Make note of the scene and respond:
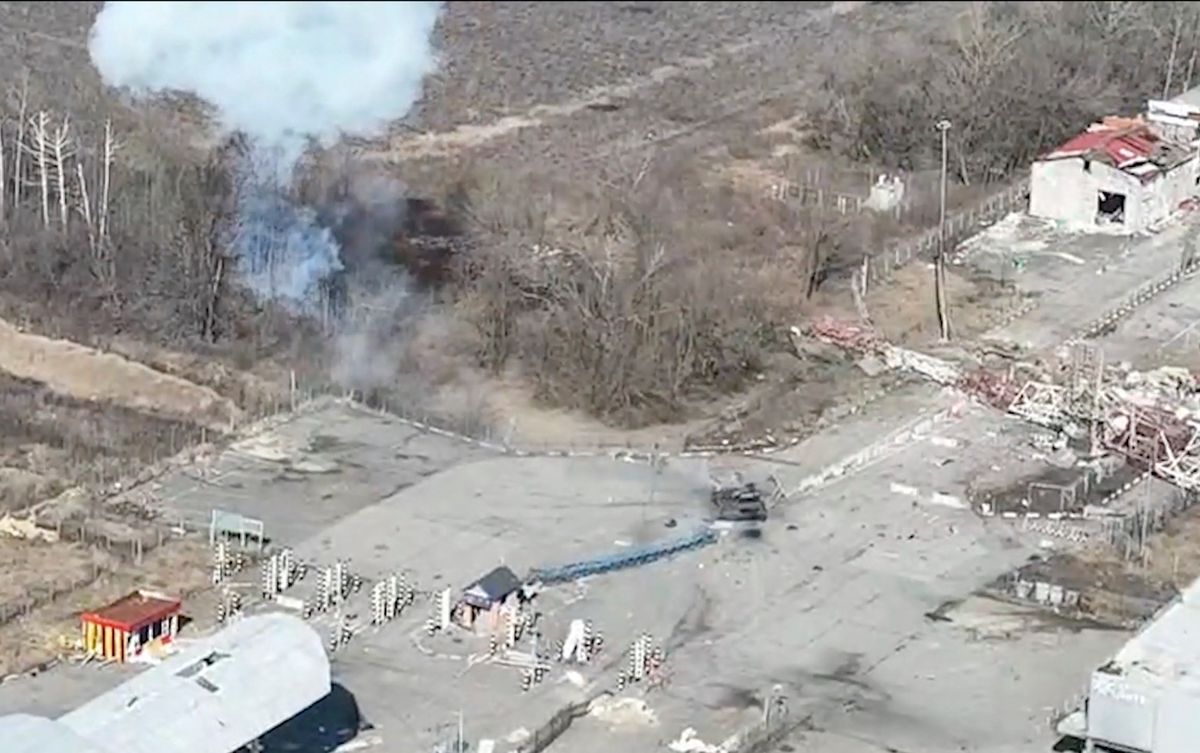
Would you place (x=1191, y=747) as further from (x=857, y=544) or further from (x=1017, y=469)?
(x=1017, y=469)

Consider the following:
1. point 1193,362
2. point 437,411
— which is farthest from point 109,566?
point 1193,362

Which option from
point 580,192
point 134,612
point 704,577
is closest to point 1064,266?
point 580,192

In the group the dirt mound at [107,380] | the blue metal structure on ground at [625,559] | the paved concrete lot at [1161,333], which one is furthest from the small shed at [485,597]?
the paved concrete lot at [1161,333]

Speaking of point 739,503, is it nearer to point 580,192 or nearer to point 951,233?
point 951,233

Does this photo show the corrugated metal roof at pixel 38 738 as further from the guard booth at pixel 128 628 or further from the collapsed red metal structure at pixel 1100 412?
the collapsed red metal structure at pixel 1100 412

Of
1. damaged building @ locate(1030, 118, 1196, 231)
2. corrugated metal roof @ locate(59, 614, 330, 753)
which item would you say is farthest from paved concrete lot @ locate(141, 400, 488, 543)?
damaged building @ locate(1030, 118, 1196, 231)

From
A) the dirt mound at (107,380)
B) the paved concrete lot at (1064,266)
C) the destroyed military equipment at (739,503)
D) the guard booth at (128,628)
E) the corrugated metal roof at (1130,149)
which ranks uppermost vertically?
the corrugated metal roof at (1130,149)
